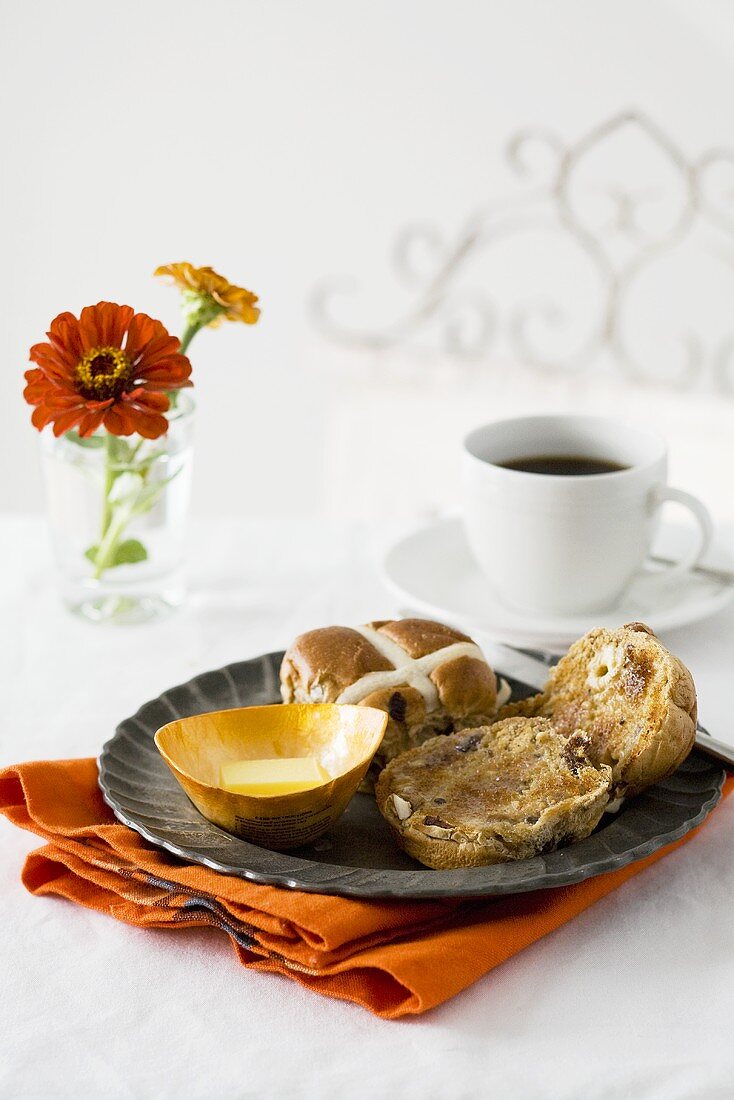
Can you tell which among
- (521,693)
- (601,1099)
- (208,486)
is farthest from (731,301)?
(601,1099)

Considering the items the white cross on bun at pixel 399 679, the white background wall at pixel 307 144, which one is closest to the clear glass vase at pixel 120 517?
the white cross on bun at pixel 399 679

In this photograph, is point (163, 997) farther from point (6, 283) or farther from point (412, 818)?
point (6, 283)

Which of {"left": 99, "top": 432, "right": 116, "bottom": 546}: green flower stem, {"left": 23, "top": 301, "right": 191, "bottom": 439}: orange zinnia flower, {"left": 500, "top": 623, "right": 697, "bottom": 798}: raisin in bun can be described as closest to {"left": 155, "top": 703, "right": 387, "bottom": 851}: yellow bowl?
{"left": 500, "top": 623, "right": 697, "bottom": 798}: raisin in bun

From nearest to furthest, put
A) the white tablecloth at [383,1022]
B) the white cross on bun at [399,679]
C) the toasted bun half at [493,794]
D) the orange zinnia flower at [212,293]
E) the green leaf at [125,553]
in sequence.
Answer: the white tablecloth at [383,1022] → the toasted bun half at [493,794] → the white cross on bun at [399,679] → the orange zinnia flower at [212,293] → the green leaf at [125,553]

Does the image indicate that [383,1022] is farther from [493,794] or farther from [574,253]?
[574,253]

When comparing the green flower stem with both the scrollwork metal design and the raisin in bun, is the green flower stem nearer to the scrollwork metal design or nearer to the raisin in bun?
the raisin in bun

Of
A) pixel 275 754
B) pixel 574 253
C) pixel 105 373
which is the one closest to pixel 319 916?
pixel 275 754

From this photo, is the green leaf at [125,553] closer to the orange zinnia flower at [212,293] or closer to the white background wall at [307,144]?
the orange zinnia flower at [212,293]
